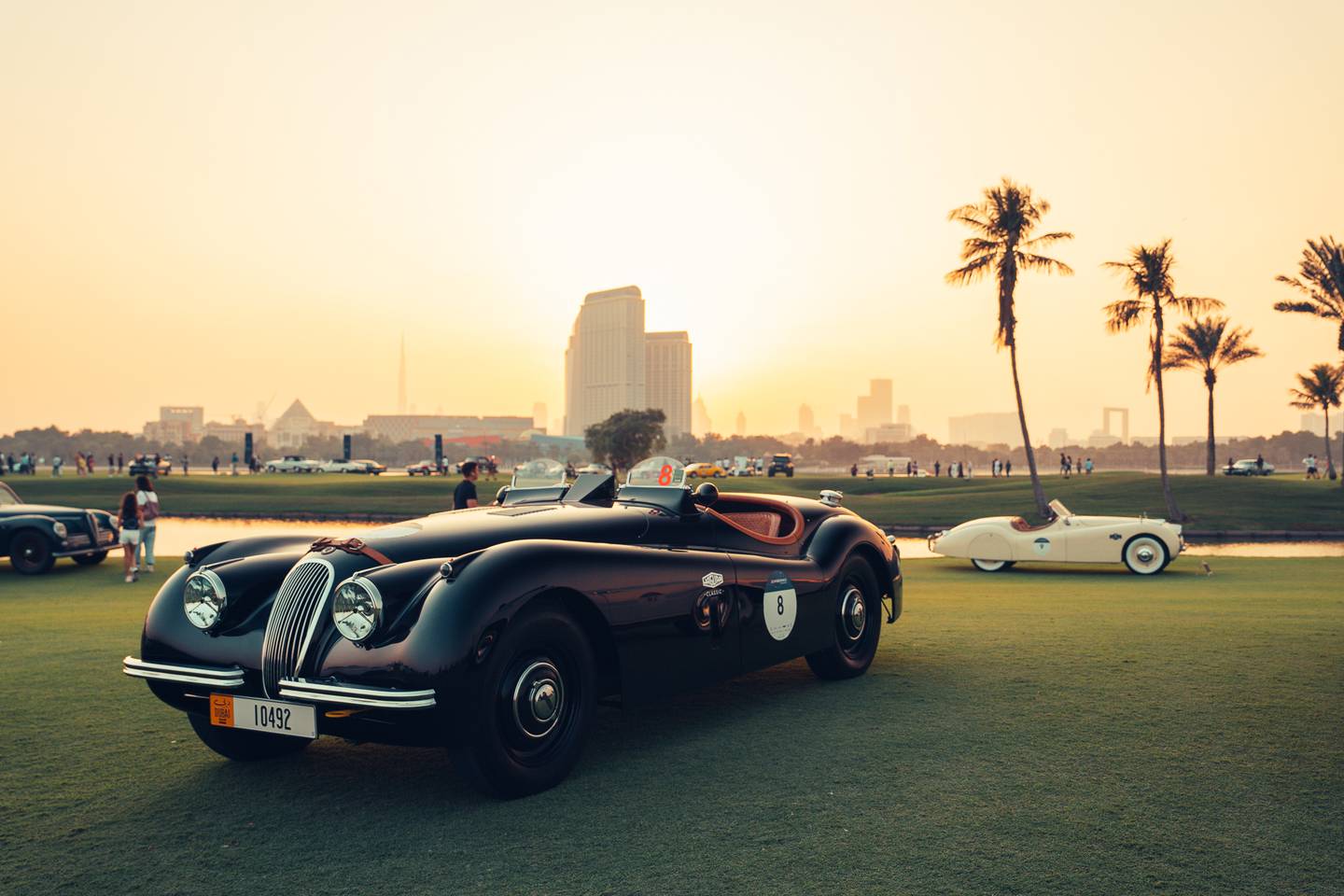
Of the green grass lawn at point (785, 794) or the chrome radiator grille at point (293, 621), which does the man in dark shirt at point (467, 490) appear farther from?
the chrome radiator grille at point (293, 621)

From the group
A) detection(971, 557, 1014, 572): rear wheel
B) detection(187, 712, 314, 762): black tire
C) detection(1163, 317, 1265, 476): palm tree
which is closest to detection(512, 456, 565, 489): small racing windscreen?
detection(187, 712, 314, 762): black tire

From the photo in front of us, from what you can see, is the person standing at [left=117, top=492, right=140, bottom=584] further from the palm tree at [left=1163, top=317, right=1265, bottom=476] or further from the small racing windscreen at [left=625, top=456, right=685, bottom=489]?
the palm tree at [left=1163, top=317, right=1265, bottom=476]

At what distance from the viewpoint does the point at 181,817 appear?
15.5 ft

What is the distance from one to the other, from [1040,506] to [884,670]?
3552 centimetres

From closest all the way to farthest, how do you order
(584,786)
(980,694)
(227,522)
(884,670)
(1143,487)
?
(584,786), (980,694), (884,670), (227,522), (1143,487)

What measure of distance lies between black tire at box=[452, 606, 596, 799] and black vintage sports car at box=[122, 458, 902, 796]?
10 millimetres

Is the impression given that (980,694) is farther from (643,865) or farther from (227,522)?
(227,522)

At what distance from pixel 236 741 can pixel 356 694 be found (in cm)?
152

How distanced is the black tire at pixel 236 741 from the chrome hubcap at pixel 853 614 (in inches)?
165

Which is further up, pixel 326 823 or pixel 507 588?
pixel 507 588

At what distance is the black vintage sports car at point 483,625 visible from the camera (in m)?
4.73

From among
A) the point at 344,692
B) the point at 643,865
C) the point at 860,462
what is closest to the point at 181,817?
the point at 344,692

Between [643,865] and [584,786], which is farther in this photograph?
[584,786]

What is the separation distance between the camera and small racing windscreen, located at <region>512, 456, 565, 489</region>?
24.1ft
